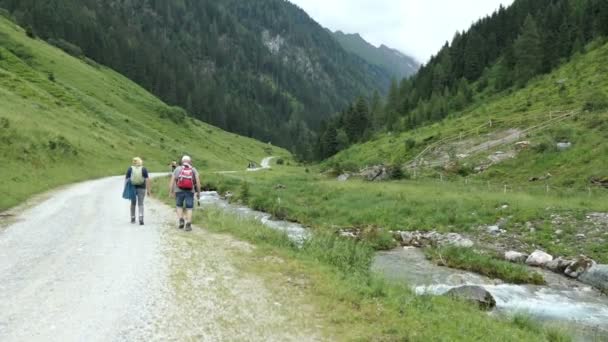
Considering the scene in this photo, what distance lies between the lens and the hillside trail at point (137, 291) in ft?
26.2

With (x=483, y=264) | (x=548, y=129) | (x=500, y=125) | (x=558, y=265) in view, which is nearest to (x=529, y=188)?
(x=558, y=265)

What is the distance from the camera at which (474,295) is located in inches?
546

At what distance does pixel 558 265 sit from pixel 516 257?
2.00 meters

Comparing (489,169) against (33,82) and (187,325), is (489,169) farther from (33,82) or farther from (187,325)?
(33,82)

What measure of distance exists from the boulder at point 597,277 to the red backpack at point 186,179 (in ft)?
54.1

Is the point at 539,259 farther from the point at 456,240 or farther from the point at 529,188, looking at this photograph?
the point at 529,188

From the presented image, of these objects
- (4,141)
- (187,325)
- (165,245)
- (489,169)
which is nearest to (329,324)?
(187,325)

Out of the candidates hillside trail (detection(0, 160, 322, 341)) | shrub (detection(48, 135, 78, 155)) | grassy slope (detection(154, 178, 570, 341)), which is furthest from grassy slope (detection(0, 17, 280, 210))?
grassy slope (detection(154, 178, 570, 341))

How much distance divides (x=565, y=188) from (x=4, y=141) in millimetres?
42930

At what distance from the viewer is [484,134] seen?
57.9m

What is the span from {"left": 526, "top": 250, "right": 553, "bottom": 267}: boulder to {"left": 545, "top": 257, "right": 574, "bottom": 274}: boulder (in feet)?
0.74

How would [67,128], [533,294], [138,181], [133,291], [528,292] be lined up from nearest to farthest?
[133,291] < [533,294] < [528,292] < [138,181] < [67,128]

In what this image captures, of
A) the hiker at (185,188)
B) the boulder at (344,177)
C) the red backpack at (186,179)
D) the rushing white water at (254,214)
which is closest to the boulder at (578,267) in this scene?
the rushing white water at (254,214)

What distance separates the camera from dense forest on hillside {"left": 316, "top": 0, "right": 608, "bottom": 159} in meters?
84.5
